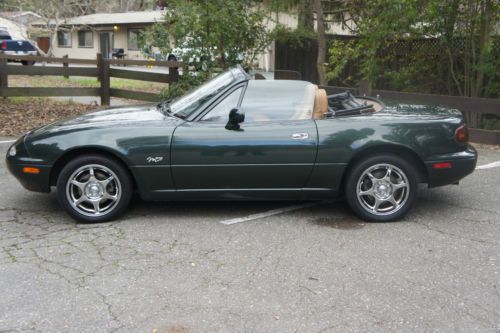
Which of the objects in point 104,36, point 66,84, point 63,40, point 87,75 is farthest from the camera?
point 63,40

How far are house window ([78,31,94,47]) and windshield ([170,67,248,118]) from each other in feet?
150

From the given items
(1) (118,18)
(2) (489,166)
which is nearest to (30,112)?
(2) (489,166)

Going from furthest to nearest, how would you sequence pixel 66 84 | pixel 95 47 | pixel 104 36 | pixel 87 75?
pixel 95 47
pixel 104 36
pixel 66 84
pixel 87 75

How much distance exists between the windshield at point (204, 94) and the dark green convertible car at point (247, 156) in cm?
6

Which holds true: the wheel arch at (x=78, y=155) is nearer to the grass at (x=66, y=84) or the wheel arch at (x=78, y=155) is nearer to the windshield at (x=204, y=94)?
the windshield at (x=204, y=94)

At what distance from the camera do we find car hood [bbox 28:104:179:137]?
516 cm

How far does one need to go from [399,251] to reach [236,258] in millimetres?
1358

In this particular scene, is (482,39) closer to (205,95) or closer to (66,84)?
(205,95)

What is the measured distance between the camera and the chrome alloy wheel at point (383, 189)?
516 centimetres

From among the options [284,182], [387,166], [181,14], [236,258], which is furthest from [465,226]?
[181,14]

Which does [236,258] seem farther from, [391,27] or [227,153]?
[391,27]

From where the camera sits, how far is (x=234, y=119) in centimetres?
498

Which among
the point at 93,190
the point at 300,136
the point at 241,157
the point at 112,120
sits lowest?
the point at 93,190

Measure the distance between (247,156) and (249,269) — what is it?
1.26 metres
